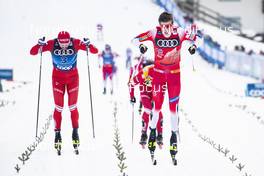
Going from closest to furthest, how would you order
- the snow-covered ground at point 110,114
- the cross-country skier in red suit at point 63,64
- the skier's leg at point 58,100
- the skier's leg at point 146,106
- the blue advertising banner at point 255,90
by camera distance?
the snow-covered ground at point 110,114
the cross-country skier in red suit at point 63,64
the skier's leg at point 58,100
the skier's leg at point 146,106
the blue advertising banner at point 255,90

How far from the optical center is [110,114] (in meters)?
13.0

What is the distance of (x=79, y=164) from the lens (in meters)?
7.66

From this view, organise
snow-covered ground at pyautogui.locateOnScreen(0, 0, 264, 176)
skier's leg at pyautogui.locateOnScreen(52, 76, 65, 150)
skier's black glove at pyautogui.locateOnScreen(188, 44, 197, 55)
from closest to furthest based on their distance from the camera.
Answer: skier's black glove at pyautogui.locateOnScreen(188, 44, 197, 55)
snow-covered ground at pyautogui.locateOnScreen(0, 0, 264, 176)
skier's leg at pyautogui.locateOnScreen(52, 76, 65, 150)

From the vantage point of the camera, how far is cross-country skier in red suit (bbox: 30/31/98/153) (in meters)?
8.15

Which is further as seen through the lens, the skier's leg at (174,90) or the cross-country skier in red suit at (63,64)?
the cross-country skier in red suit at (63,64)

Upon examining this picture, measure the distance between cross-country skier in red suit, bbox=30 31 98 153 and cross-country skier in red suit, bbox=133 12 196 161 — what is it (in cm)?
113

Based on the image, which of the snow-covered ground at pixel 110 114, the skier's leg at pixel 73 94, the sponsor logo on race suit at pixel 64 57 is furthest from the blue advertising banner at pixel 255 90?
the sponsor logo on race suit at pixel 64 57

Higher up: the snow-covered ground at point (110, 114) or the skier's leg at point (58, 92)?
the skier's leg at point (58, 92)

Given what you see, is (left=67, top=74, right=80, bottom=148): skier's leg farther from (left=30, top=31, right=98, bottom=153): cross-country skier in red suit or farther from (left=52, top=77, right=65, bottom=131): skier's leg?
(left=52, top=77, right=65, bottom=131): skier's leg

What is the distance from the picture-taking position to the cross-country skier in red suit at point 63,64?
8149mm

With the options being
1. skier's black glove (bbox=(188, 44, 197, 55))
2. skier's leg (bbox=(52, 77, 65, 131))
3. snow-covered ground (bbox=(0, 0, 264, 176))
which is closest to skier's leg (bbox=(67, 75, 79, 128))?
skier's leg (bbox=(52, 77, 65, 131))

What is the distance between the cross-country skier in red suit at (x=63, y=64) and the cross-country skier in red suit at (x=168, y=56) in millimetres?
1129

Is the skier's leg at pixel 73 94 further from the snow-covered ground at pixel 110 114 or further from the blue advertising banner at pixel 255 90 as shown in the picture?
the blue advertising banner at pixel 255 90

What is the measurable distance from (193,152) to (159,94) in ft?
4.85
